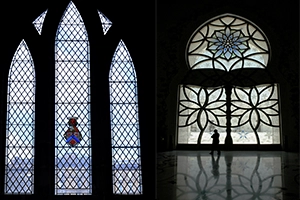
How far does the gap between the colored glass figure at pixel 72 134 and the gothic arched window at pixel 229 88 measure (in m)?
2.72

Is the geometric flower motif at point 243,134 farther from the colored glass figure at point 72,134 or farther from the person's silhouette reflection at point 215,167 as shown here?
the colored glass figure at point 72,134

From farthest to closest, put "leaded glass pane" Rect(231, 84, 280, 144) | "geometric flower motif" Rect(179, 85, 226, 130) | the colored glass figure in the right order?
1. "geometric flower motif" Rect(179, 85, 226, 130)
2. "leaded glass pane" Rect(231, 84, 280, 144)
3. the colored glass figure

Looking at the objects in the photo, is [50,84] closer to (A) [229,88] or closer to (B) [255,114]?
(A) [229,88]

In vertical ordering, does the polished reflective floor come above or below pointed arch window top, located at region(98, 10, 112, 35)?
below

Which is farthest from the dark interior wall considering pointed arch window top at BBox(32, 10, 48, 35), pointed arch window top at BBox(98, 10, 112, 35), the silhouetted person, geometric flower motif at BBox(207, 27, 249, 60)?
pointed arch window top at BBox(32, 10, 48, 35)

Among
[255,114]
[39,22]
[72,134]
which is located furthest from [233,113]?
[39,22]

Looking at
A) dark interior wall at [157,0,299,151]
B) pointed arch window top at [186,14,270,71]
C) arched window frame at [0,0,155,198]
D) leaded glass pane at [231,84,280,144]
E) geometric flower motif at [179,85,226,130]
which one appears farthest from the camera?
pointed arch window top at [186,14,270,71]

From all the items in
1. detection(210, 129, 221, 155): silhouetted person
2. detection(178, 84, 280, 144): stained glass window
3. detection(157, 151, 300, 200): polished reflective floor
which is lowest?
detection(157, 151, 300, 200): polished reflective floor

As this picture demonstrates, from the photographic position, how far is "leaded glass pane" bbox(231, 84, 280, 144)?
8.63 m

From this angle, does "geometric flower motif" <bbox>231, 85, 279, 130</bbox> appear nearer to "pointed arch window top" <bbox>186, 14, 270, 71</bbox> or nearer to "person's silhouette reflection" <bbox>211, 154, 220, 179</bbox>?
"pointed arch window top" <bbox>186, 14, 270, 71</bbox>

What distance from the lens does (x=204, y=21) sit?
28.8ft

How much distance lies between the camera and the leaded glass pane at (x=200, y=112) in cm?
870

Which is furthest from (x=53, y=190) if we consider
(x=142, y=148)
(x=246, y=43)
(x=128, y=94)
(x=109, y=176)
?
(x=246, y=43)

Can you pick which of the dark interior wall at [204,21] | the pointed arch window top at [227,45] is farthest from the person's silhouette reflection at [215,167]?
the pointed arch window top at [227,45]
